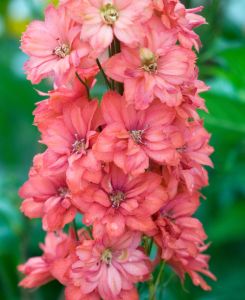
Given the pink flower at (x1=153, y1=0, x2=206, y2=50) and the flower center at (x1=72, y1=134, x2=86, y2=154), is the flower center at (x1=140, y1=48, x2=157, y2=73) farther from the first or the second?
the flower center at (x1=72, y1=134, x2=86, y2=154)

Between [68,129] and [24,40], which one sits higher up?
[24,40]

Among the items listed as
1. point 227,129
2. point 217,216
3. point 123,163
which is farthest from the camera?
point 217,216

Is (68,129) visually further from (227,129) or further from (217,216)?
(217,216)

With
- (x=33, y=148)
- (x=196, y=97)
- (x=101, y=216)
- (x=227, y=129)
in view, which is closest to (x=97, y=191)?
(x=101, y=216)

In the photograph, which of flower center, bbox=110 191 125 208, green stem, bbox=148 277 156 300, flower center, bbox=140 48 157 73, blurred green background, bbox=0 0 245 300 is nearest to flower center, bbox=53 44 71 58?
flower center, bbox=140 48 157 73

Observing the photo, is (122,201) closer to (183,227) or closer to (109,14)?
(183,227)
